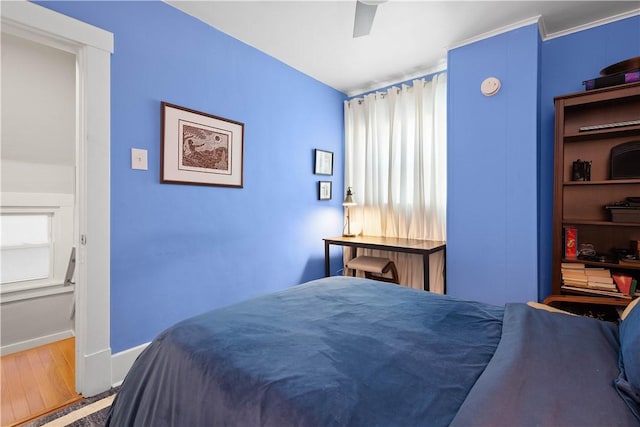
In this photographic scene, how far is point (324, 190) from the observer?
3.64 metres

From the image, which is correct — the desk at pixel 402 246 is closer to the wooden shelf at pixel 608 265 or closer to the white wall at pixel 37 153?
the wooden shelf at pixel 608 265

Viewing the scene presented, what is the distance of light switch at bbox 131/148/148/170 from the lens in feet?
6.64

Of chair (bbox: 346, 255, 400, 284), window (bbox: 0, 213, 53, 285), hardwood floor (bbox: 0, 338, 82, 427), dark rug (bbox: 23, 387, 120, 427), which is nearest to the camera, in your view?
dark rug (bbox: 23, 387, 120, 427)

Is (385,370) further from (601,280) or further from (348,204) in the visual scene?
(348,204)

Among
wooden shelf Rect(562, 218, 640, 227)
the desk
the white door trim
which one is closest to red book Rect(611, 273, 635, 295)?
wooden shelf Rect(562, 218, 640, 227)

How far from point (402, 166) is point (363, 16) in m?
1.89

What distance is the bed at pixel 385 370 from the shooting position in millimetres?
737

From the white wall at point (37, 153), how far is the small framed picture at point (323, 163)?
7.66 ft

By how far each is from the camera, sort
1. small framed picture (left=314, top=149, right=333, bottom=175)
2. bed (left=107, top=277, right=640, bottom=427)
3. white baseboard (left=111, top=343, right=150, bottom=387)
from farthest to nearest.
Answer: small framed picture (left=314, top=149, right=333, bottom=175) < white baseboard (left=111, top=343, right=150, bottom=387) < bed (left=107, top=277, right=640, bottom=427)

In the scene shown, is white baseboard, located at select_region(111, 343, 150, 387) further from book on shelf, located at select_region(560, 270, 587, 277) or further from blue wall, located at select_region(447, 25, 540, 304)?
book on shelf, located at select_region(560, 270, 587, 277)

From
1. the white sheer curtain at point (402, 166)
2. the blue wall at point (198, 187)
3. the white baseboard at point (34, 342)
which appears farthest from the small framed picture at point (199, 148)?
the white baseboard at point (34, 342)

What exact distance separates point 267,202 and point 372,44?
1.73 meters

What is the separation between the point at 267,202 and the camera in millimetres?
2969

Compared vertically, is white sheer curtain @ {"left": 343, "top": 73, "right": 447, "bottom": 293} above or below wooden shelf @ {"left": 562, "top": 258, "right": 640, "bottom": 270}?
above
